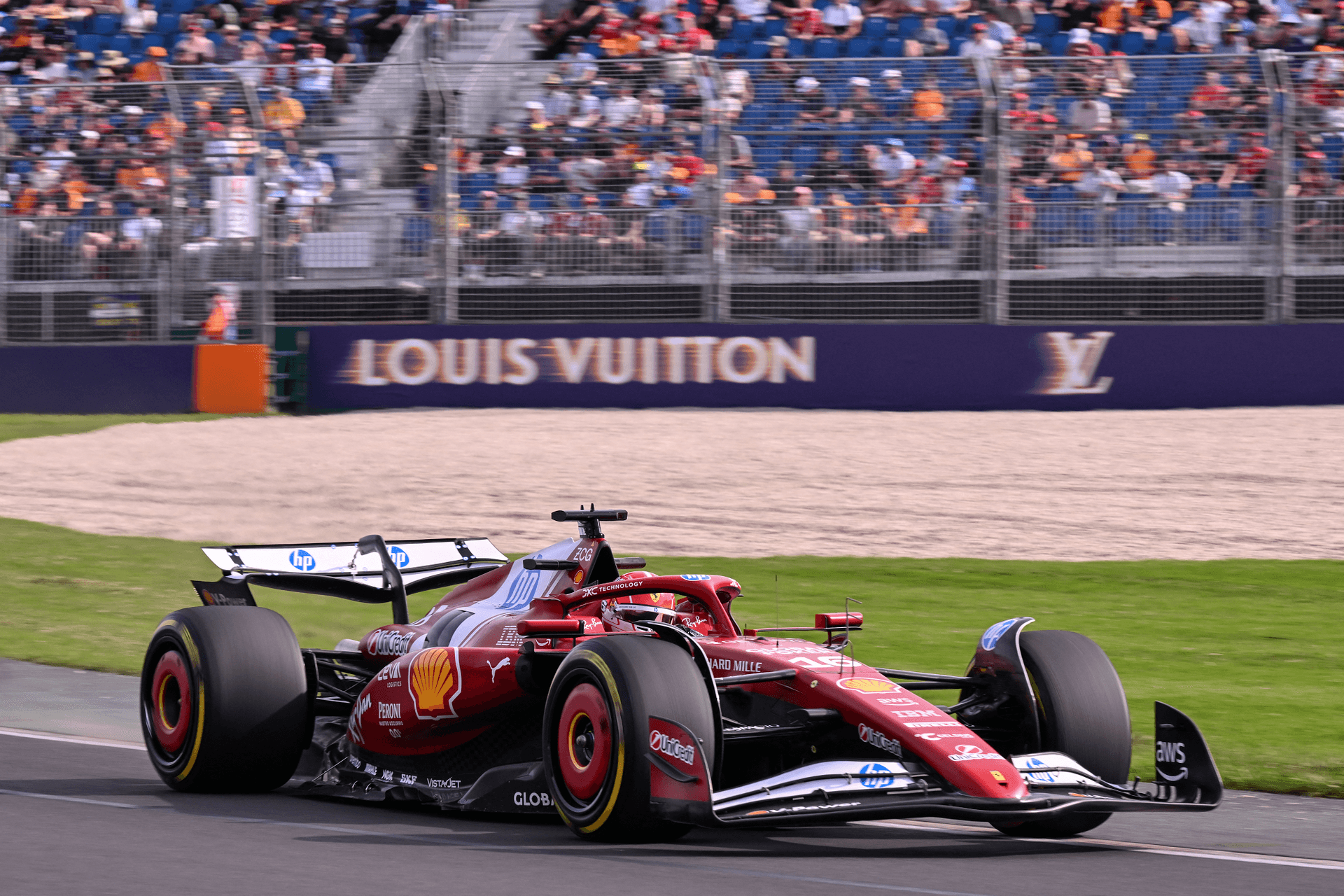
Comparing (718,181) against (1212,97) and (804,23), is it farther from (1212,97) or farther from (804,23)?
(1212,97)

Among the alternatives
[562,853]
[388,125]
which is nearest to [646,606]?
[562,853]

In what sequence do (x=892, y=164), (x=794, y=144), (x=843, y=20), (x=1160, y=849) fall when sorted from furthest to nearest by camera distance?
1. (x=843, y=20)
2. (x=794, y=144)
3. (x=892, y=164)
4. (x=1160, y=849)

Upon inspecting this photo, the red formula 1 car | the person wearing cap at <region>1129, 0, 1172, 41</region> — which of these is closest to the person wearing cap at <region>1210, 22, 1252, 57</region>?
the person wearing cap at <region>1129, 0, 1172, 41</region>

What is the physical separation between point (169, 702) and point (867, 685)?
2837 mm

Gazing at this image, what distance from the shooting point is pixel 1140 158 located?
1803cm

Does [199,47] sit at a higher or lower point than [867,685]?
higher

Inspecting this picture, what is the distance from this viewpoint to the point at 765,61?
18.8 meters

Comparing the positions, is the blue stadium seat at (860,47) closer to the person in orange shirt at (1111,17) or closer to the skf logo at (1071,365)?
the person in orange shirt at (1111,17)

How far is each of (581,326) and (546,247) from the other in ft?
3.04

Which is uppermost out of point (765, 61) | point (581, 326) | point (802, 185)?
point (765, 61)

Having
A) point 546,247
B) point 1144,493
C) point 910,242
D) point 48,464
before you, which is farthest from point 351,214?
point 1144,493

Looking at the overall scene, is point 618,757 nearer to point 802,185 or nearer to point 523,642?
point 523,642

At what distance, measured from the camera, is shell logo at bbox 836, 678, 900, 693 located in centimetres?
570

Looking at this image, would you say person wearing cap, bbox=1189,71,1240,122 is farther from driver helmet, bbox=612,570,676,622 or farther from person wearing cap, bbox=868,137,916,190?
driver helmet, bbox=612,570,676,622
